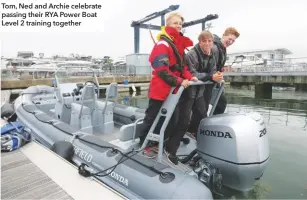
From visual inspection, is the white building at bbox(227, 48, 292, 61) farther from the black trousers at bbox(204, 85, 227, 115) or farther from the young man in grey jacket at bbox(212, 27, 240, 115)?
the young man in grey jacket at bbox(212, 27, 240, 115)

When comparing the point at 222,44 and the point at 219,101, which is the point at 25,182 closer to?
the point at 219,101

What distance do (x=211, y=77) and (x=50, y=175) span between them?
2205mm

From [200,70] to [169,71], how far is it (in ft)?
1.92

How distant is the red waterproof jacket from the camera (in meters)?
2.53

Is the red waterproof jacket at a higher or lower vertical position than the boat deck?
higher

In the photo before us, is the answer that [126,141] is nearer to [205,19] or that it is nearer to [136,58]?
→ [136,58]

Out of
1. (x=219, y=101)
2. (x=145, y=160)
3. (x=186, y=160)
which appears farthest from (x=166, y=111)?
(x=219, y=101)

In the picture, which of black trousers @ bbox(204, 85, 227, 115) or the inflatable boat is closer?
the inflatable boat

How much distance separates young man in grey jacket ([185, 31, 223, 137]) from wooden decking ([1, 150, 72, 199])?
5.63 ft

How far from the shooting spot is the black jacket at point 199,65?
2.86 metres

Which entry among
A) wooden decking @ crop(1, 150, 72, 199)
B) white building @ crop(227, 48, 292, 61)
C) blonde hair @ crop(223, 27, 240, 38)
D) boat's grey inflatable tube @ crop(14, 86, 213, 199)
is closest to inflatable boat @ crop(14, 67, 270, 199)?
boat's grey inflatable tube @ crop(14, 86, 213, 199)

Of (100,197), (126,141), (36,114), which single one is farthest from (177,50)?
(36,114)

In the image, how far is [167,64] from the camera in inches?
100

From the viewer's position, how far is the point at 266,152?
2.66m
